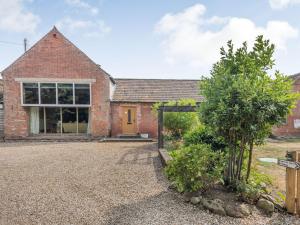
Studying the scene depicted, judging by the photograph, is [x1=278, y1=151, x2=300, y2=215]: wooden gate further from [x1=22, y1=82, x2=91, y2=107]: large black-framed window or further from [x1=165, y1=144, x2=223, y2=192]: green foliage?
[x1=22, y1=82, x2=91, y2=107]: large black-framed window

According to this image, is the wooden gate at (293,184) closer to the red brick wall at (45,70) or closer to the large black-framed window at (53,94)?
the red brick wall at (45,70)

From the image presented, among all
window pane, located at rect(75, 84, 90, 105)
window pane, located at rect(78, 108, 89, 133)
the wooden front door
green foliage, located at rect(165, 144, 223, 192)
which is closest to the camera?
green foliage, located at rect(165, 144, 223, 192)

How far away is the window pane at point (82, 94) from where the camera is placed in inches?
593

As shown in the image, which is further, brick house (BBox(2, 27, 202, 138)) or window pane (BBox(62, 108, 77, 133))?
window pane (BBox(62, 108, 77, 133))

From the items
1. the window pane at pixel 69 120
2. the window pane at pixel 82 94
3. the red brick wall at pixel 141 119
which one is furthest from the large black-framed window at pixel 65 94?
the red brick wall at pixel 141 119

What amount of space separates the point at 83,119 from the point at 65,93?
7.97 ft

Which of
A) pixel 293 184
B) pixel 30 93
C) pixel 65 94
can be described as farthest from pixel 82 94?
pixel 293 184

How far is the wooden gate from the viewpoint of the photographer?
389 cm

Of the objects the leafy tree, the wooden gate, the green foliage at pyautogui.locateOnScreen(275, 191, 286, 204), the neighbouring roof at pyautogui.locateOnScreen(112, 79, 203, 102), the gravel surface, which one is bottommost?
the gravel surface

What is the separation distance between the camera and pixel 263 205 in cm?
399

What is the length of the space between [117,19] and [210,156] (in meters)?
7.69

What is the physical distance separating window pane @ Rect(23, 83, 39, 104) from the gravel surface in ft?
25.8

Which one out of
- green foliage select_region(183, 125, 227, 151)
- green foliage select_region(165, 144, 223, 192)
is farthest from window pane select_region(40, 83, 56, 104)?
green foliage select_region(165, 144, 223, 192)

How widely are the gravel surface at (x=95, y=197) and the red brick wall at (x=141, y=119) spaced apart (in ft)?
26.1
